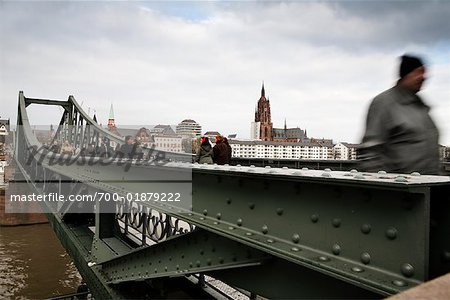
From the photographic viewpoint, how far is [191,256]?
2.94 meters

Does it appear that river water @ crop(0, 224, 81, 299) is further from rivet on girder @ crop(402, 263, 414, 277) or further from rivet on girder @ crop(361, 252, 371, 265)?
rivet on girder @ crop(402, 263, 414, 277)

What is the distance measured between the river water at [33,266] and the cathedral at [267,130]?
104 m

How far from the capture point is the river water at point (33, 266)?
1537cm

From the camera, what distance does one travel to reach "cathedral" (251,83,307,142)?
12609cm

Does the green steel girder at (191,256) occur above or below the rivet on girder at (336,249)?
below

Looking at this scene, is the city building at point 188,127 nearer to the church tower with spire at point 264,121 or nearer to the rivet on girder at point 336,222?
the church tower with spire at point 264,121

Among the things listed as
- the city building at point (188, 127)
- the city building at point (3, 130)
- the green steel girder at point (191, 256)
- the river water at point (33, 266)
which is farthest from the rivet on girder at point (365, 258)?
the city building at point (188, 127)

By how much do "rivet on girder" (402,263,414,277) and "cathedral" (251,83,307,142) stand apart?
124515 millimetres

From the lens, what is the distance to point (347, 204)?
5.58ft

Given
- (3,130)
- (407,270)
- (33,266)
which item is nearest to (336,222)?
(407,270)

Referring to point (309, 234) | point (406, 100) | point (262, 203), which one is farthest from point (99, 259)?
point (406, 100)

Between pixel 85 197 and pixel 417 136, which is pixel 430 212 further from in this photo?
pixel 85 197

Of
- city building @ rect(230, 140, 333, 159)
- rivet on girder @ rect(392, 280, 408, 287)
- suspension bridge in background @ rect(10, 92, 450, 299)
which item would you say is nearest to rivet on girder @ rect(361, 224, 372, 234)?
suspension bridge in background @ rect(10, 92, 450, 299)

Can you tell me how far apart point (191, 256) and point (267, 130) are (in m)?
124
